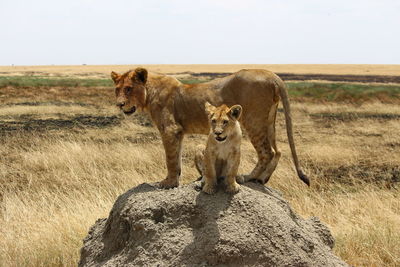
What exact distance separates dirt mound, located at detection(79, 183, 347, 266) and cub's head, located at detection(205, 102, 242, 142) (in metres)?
0.66

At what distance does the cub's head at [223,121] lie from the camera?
3.98 m

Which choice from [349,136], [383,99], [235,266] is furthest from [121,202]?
[383,99]

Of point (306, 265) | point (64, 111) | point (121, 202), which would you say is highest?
point (121, 202)

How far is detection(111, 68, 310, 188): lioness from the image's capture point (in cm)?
537

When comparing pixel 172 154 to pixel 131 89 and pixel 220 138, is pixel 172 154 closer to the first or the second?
pixel 131 89

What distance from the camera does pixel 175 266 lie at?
4.12 metres

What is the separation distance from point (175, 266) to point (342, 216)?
13.4 ft

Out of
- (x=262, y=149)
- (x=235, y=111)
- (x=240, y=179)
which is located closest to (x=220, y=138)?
(x=235, y=111)

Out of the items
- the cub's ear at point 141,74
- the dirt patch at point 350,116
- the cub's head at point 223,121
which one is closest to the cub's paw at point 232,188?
the cub's head at point 223,121

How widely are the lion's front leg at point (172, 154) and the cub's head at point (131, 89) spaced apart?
0.49 metres

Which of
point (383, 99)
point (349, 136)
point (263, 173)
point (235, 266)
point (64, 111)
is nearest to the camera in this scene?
point (235, 266)

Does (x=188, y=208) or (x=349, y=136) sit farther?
(x=349, y=136)

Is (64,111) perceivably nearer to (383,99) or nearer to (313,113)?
(313,113)

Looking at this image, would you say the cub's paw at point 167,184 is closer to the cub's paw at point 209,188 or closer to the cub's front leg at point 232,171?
the cub's paw at point 209,188
